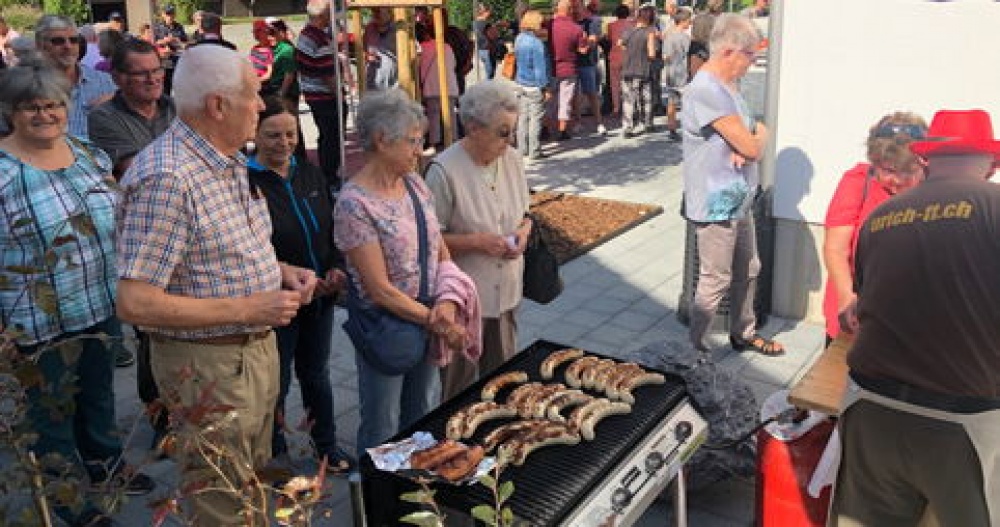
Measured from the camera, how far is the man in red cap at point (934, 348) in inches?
99.7

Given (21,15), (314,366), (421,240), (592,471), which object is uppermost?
(21,15)

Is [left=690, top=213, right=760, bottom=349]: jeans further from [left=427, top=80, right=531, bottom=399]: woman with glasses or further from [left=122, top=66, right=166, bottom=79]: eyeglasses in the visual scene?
[left=122, top=66, right=166, bottom=79]: eyeglasses

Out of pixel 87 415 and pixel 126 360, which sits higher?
pixel 87 415

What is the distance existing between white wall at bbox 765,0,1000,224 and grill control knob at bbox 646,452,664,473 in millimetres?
3159

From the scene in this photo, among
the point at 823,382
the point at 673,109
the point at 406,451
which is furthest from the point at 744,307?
the point at 673,109

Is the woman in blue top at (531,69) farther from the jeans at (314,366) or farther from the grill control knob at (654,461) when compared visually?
the grill control knob at (654,461)

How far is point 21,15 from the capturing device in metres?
27.2

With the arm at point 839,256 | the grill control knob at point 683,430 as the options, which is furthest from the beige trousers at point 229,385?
the arm at point 839,256

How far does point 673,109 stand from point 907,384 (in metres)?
10.4

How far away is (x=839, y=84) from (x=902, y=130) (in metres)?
1.74

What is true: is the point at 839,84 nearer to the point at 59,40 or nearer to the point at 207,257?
the point at 207,257

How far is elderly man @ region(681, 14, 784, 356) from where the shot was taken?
4785 millimetres

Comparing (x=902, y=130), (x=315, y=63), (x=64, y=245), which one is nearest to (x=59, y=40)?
(x=64, y=245)

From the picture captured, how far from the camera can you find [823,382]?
324 centimetres
